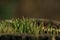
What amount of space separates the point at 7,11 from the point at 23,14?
0.21m

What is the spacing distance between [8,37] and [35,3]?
1.54 metres

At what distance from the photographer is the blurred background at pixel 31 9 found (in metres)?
2.77

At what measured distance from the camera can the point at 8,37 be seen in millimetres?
1344

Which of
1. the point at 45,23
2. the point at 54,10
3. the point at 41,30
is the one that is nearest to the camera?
the point at 41,30

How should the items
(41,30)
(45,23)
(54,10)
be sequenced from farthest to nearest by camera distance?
(54,10) < (45,23) < (41,30)

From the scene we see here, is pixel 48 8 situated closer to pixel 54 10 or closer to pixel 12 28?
pixel 54 10

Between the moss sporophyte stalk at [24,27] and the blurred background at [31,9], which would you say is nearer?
the moss sporophyte stalk at [24,27]

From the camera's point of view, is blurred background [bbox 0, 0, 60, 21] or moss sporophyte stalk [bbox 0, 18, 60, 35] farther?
blurred background [bbox 0, 0, 60, 21]

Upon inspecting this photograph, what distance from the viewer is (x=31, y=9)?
282 cm

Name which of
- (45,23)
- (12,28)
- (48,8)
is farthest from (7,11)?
(12,28)

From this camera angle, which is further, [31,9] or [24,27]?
[31,9]

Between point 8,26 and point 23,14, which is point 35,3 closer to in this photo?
point 23,14

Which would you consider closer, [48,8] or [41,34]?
[41,34]

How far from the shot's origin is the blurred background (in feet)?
9.09
